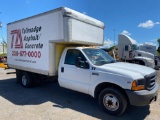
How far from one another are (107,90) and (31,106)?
258 centimetres

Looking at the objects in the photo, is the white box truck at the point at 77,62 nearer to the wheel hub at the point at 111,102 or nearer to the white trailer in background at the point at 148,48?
the wheel hub at the point at 111,102

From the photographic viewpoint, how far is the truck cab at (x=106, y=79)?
4.71 m

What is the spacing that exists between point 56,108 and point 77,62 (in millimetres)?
1622

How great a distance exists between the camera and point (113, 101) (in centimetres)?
508

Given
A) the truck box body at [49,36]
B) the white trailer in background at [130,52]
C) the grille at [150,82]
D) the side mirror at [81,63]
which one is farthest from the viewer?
the white trailer in background at [130,52]

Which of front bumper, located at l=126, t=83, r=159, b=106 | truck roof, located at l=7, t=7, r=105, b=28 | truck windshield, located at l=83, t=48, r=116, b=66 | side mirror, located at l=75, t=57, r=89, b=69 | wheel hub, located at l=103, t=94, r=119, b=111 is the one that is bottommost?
wheel hub, located at l=103, t=94, r=119, b=111

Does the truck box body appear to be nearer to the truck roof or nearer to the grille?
the truck roof

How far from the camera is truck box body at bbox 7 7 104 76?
20.1 ft

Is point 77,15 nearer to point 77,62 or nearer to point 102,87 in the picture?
point 77,62

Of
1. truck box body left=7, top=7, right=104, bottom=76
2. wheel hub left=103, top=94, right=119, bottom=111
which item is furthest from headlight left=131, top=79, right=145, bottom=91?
truck box body left=7, top=7, right=104, bottom=76

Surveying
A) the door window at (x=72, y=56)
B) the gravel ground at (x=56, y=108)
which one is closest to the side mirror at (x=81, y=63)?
the door window at (x=72, y=56)

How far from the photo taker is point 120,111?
4.96 metres

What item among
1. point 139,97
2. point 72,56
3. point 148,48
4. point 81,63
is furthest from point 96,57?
point 148,48

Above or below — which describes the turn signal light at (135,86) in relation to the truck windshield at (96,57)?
below
